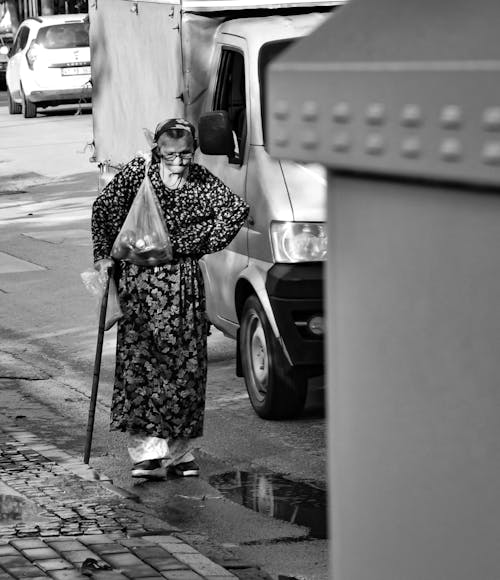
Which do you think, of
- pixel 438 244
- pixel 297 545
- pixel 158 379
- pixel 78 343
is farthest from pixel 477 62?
pixel 78 343

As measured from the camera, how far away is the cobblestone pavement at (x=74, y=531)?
5090mm

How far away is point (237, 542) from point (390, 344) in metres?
4.02

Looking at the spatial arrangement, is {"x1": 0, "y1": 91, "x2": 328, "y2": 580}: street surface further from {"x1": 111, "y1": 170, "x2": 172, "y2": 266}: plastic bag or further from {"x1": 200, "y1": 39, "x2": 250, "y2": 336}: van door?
{"x1": 111, "y1": 170, "x2": 172, "y2": 266}: plastic bag

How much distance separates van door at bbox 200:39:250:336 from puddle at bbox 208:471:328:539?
1.54 meters

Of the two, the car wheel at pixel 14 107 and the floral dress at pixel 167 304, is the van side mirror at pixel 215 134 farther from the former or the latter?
the car wheel at pixel 14 107

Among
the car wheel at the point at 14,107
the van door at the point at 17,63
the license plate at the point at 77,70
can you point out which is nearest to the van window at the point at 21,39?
the van door at the point at 17,63

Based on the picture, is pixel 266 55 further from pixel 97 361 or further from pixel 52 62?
pixel 52 62

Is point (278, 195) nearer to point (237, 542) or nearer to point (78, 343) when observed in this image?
point (237, 542)

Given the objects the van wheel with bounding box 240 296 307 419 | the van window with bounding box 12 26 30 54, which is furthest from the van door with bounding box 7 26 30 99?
the van wheel with bounding box 240 296 307 419

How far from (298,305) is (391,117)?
5.77 meters

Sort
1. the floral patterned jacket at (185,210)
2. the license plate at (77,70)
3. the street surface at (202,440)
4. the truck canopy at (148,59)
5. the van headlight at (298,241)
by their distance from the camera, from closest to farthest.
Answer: the street surface at (202,440) < the floral patterned jacket at (185,210) < the van headlight at (298,241) < the truck canopy at (148,59) < the license plate at (77,70)

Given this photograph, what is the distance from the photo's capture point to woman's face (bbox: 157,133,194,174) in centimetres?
679

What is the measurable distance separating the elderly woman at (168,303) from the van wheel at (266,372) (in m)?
0.83

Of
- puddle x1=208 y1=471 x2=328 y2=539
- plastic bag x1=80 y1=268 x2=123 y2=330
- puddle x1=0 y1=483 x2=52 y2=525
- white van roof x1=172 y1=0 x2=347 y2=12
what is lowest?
puddle x1=208 y1=471 x2=328 y2=539
